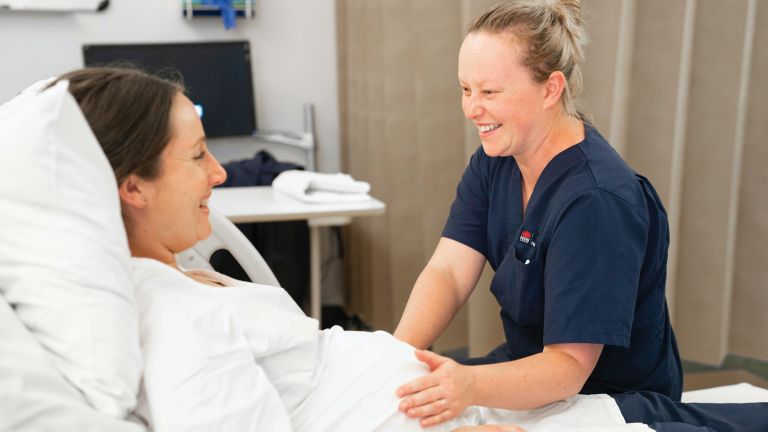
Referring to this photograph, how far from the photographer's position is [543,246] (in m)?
1.30

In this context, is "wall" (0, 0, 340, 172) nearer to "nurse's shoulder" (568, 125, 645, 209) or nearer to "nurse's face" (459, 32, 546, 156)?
"nurse's face" (459, 32, 546, 156)

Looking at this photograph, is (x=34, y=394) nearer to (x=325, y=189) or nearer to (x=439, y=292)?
(x=439, y=292)

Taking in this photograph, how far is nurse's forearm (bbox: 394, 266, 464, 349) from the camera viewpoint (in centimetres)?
148

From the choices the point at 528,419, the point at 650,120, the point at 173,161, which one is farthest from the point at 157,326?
the point at 650,120

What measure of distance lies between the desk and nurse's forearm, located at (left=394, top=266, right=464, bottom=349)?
2.74ft

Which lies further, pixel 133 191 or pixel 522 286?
pixel 522 286

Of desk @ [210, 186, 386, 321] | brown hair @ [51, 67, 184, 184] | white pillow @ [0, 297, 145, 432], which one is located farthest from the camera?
desk @ [210, 186, 386, 321]

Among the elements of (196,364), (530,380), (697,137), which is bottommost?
(530,380)

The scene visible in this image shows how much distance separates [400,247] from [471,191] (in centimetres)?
136

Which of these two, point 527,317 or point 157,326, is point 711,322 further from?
point 157,326

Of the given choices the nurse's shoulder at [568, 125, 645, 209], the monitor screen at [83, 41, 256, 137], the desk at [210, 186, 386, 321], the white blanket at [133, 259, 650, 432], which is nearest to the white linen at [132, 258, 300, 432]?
the white blanket at [133, 259, 650, 432]

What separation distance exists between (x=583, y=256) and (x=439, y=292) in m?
0.40

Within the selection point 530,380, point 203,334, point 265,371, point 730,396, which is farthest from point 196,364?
point 730,396

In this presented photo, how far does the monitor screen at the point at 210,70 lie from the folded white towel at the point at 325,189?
0.73m
